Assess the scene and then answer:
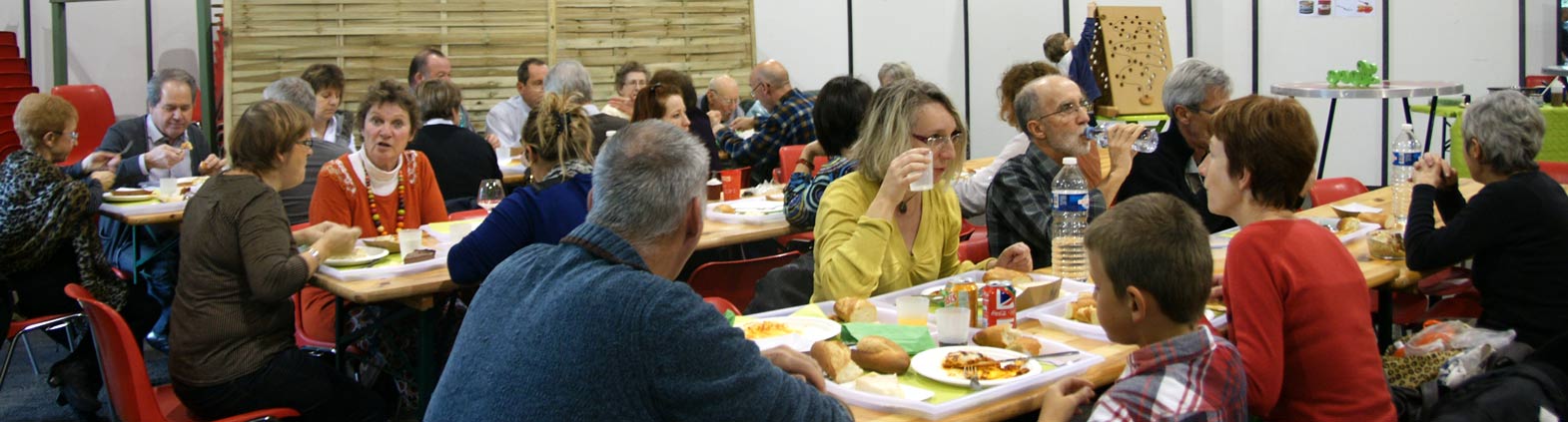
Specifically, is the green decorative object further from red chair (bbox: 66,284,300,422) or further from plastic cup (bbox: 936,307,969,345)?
red chair (bbox: 66,284,300,422)

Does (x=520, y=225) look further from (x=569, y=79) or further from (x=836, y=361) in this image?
(x=569, y=79)

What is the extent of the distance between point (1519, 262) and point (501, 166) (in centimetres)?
499

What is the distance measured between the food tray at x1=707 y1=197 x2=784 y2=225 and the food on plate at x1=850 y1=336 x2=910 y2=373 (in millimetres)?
2256

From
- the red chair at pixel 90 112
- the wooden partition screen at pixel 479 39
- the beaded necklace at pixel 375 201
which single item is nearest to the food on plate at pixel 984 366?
the beaded necklace at pixel 375 201

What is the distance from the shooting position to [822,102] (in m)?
4.37

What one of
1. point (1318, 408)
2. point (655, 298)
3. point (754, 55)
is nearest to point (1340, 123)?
point (754, 55)

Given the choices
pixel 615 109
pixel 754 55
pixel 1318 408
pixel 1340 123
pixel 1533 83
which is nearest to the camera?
pixel 1318 408

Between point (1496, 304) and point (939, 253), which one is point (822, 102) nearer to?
point (939, 253)

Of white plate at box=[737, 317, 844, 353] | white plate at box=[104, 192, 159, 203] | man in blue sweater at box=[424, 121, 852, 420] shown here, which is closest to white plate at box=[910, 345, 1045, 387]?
white plate at box=[737, 317, 844, 353]

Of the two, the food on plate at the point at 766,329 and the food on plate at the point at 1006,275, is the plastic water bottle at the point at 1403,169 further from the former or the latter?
the food on plate at the point at 766,329

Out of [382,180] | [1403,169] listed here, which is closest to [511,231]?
[382,180]

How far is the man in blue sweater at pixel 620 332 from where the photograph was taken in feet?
5.50

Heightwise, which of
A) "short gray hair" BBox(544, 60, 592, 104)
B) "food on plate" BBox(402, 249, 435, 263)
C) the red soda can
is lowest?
the red soda can

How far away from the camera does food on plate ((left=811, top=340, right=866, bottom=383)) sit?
7.99ft
